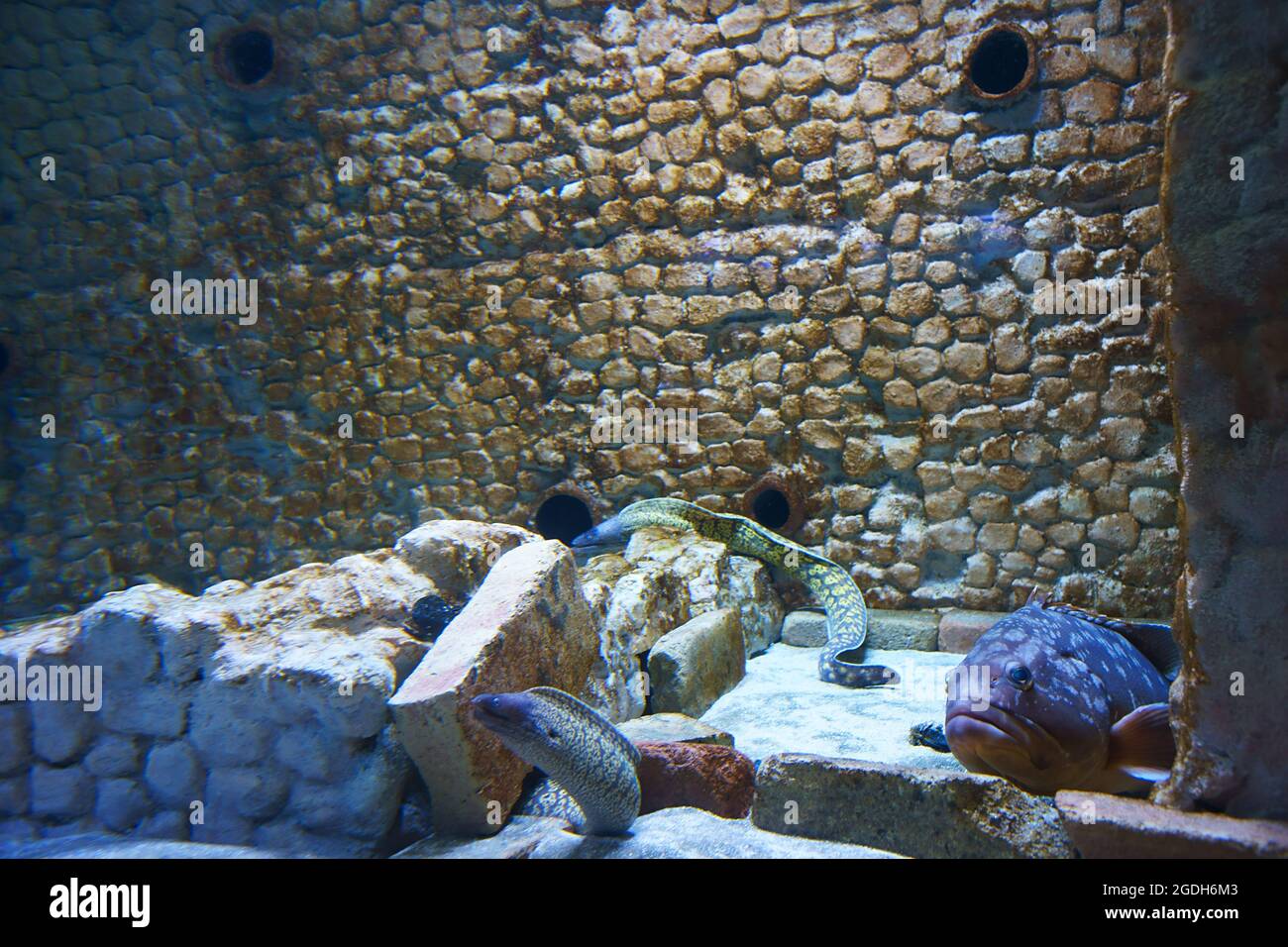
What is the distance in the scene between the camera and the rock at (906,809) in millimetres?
1828

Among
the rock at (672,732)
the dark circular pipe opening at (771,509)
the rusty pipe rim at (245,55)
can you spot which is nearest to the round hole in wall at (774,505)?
the dark circular pipe opening at (771,509)

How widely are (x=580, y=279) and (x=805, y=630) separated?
3161 mm

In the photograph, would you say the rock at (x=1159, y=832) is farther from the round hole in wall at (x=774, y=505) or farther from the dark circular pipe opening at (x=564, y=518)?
the dark circular pipe opening at (x=564, y=518)

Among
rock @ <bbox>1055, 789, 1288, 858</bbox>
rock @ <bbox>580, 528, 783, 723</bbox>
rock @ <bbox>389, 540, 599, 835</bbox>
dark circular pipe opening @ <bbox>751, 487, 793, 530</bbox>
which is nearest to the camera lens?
rock @ <bbox>1055, 789, 1288, 858</bbox>

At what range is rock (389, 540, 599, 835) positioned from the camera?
89.5 inches

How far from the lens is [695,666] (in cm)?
387

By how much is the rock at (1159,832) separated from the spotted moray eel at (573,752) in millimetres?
1097

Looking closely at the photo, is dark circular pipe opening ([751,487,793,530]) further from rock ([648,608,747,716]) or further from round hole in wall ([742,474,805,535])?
rock ([648,608,747,716])

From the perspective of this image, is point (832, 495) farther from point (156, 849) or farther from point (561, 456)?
point (156, 849)

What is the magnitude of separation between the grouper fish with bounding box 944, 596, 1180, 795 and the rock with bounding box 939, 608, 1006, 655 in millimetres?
2502

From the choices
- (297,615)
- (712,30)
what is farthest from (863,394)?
(297,615)

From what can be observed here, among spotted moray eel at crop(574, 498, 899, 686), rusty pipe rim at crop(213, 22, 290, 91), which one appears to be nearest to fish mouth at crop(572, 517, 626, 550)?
spotted moray eel at crop(574, 498, 899, 686)

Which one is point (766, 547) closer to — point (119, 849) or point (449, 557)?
point (449, 557)
